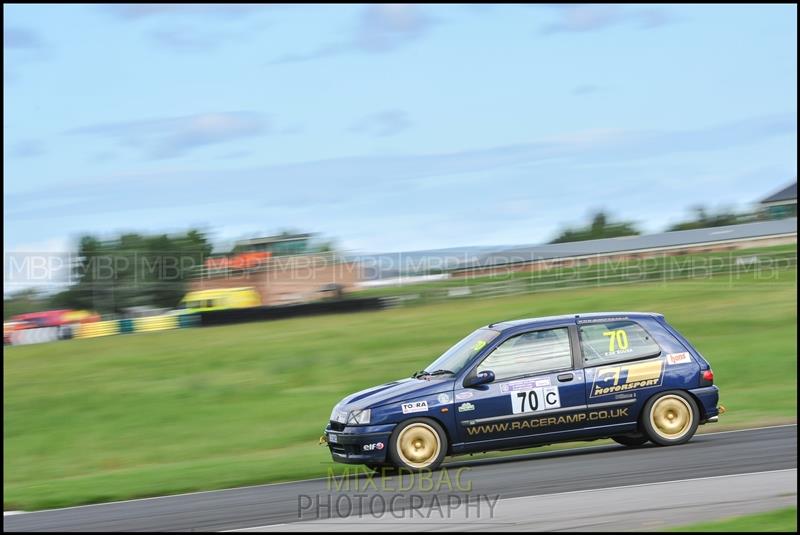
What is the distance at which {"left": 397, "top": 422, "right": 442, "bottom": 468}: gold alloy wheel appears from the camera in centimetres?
998

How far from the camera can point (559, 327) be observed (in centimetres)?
1069

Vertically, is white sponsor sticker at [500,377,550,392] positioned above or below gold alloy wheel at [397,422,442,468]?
above

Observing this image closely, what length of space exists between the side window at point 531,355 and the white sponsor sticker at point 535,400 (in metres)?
0.22

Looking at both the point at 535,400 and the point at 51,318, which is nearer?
the point at 535,400

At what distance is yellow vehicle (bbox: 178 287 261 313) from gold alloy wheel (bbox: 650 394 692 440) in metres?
33.5

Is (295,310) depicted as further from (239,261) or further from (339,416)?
(339,416)

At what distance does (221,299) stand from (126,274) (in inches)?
402

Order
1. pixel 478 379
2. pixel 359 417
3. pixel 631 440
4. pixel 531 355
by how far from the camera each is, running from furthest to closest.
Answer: pixel 631 440 → pixel 531 355 → pixel 478 379 → pixel 359 417

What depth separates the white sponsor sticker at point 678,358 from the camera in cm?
1075

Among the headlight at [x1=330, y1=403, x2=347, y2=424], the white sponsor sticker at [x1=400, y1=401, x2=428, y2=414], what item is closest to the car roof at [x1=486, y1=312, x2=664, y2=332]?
the white sponsor sticker at [x1=400, y1=401, x2=428, y2=414]

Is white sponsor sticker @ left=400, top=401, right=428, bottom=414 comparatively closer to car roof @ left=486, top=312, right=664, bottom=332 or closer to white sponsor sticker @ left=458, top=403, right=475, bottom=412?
white sponsor sticker @ left=458, top=403, right=475, bottom=412

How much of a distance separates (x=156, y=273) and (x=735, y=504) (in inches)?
1794

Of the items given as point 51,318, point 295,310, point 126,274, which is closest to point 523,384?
point 295,310

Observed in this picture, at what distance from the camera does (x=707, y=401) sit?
1072cm
